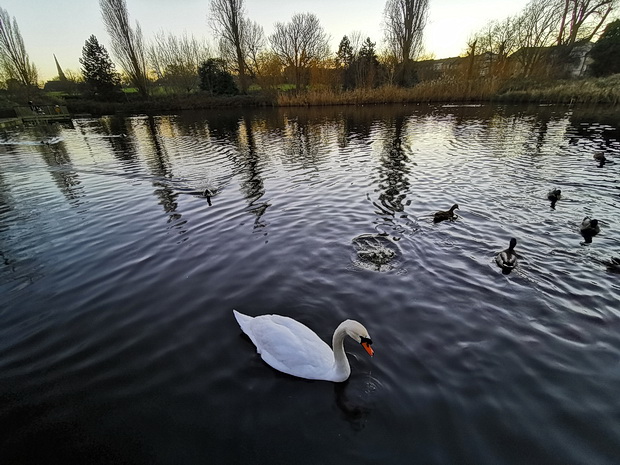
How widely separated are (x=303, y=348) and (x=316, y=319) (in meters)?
1.01

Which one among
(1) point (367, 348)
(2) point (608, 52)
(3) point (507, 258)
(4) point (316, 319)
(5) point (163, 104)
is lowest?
(4) point (316, 319)

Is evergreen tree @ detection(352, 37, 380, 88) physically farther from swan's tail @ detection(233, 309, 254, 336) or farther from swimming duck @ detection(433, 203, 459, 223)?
swan's tail @ detection(233, 309, 254, 336)

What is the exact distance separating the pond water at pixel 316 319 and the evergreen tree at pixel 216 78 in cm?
4700

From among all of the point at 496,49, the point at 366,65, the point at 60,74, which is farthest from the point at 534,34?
the point at 60,74

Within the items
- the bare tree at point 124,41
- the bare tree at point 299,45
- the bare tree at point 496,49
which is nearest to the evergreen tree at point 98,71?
the bare tree at point 124,41

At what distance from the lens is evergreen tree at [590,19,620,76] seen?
33625 mm

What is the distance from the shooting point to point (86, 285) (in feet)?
17.4

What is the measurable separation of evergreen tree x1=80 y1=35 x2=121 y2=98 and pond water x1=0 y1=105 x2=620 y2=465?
168 ft

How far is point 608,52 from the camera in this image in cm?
3397

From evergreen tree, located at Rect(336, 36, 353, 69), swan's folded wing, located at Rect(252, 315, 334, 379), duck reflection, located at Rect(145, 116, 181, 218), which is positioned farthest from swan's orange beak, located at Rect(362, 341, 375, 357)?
evergreen tree, located at Rect(336, 36, 353, 69)

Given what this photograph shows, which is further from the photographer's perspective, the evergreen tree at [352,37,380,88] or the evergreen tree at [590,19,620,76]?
the evergreen tree at [352,37,380,88]

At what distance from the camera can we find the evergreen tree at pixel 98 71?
47469mm

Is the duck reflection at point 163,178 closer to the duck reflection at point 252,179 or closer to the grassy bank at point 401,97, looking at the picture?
the duck reflection at point 252,179

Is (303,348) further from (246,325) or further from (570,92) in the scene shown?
(570,92)
